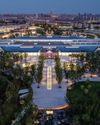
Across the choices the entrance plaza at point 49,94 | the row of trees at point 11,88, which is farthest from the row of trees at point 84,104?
the row of trees at point 11,88

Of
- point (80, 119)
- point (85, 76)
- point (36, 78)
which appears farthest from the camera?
point (85, 76)


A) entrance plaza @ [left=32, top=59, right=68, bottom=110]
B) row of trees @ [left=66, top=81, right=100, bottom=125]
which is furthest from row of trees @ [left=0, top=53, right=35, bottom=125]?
row of trees @ [left=66, top=81, right=100, bottom=125]

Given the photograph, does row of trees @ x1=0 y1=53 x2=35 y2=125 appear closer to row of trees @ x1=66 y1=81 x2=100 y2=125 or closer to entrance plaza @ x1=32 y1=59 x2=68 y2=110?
entrance plaza @ x1=32 y1=59 x2=68 y2=110

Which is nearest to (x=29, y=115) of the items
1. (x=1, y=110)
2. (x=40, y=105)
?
(x=1, y=110)

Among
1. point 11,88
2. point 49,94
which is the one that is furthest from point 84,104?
point 49,94

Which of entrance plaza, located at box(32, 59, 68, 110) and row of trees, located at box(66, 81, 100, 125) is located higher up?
row of trees, located at box(66, 81, 100, 125)

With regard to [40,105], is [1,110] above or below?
above

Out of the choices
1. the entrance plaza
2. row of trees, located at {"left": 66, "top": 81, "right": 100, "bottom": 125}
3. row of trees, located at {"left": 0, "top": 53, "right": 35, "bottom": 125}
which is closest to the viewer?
row of trees, located at {"left": 66, "top": 81, "right": 100, "bottom": 125}

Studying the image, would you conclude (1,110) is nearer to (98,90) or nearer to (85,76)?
(98,90)

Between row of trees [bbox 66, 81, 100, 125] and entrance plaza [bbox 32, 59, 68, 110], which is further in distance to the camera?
entrance plaza [bbox 32, 59, 68, 110]
